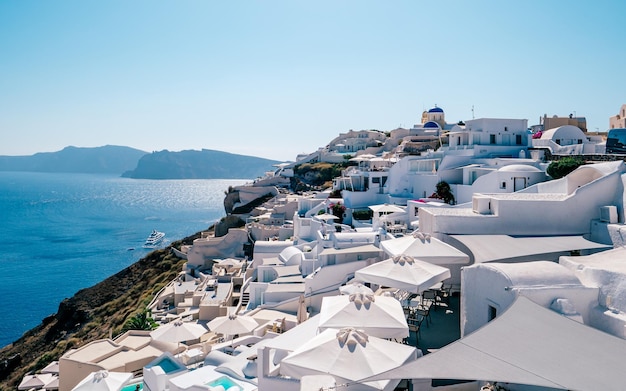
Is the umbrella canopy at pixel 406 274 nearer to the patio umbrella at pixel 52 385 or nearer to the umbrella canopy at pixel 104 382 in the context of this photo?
Answer: the umbrella canopy at pixel 104 382

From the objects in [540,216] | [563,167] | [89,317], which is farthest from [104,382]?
[89,317]

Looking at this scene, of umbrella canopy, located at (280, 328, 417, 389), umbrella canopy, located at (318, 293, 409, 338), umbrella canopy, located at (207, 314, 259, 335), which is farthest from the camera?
umbrella canopy, located at (207, 314, 259, 335)

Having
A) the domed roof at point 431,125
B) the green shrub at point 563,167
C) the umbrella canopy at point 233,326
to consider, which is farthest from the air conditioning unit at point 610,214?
the domed roof at point 431,125

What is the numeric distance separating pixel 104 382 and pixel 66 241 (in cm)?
9149

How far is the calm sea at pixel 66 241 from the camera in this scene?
190 ft

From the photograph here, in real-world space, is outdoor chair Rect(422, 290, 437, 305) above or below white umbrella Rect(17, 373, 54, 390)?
above

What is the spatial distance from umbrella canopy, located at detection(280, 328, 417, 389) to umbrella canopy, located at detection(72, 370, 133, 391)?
8906mm

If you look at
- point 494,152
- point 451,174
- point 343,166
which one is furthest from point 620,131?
point 343,166

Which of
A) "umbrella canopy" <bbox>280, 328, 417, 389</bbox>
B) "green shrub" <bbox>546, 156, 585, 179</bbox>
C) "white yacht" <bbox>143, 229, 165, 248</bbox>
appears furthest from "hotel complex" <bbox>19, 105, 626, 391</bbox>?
"white yacht" <bbox>143, 229, 165, 248</bbox>

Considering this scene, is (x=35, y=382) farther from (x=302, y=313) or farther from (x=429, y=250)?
(x=429, y=250)

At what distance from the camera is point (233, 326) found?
1962cm

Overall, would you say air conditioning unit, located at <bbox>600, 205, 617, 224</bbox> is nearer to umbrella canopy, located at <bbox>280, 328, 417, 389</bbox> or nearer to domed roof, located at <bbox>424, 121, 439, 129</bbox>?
umbrella canopy, located at <bbox>280, 328, 417, 389</bbox>

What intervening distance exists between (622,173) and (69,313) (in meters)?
48.8

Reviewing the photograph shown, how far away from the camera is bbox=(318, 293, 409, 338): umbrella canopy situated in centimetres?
1120
